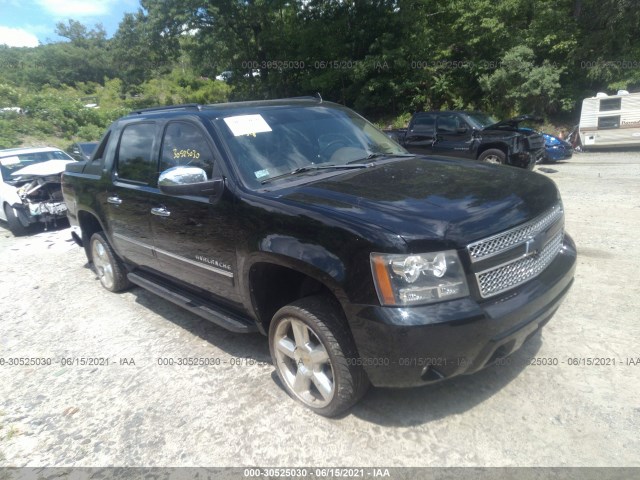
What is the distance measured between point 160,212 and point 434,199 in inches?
92.8

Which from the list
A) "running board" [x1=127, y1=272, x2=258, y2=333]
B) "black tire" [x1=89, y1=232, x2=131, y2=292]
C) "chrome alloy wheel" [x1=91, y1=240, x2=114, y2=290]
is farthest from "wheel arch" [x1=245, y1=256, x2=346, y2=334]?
"chrome alloy wheel" [x1=91, y1=240, x2=114, y2=290]

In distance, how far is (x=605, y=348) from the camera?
10.5 ft

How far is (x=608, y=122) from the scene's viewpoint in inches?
613

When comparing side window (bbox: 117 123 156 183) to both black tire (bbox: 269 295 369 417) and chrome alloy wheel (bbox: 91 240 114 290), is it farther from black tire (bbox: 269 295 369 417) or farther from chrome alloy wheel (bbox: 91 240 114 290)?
black tire (bbox: 269 295 369 417)

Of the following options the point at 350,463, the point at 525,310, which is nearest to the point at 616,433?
the point at 525,310

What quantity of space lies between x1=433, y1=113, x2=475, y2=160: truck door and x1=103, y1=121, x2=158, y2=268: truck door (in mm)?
8501

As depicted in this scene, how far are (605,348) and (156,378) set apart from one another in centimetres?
346

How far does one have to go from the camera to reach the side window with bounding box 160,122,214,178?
3256 mm

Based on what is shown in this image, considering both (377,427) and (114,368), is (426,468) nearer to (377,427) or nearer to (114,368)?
(377,427)

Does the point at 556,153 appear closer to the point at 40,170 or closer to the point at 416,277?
the point at 416,277

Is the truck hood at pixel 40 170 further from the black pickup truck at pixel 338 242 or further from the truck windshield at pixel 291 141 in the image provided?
the truck windshield at pixel 291 141

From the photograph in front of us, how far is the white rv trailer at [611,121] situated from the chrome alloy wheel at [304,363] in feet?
56.4

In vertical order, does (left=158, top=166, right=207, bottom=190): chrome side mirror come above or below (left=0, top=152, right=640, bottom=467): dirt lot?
above

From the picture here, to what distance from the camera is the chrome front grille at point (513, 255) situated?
2.29 metres
